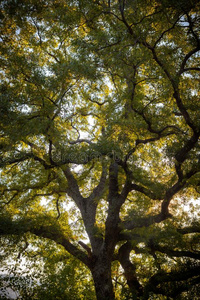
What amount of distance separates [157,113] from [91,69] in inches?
98.2

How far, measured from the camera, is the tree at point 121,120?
561 centimetres

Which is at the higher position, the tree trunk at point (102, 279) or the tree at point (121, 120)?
the tree at point (121, 120)

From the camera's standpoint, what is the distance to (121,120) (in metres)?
6.89

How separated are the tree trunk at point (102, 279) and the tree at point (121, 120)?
29mm

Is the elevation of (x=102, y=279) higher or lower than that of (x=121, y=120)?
lower

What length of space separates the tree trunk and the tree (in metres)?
0.03

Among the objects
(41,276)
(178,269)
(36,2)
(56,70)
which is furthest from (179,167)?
(36,2)

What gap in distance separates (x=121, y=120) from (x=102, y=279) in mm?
5093

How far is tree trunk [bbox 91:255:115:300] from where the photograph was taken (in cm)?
677

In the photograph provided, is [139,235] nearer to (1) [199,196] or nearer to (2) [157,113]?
(1) [199,196]

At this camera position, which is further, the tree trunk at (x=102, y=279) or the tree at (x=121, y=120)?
the tree trunk at (x=102, y=279)

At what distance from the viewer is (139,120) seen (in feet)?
22.7

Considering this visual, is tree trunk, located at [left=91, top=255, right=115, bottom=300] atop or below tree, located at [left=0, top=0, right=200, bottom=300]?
below

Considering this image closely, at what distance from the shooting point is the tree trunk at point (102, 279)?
267 inches
